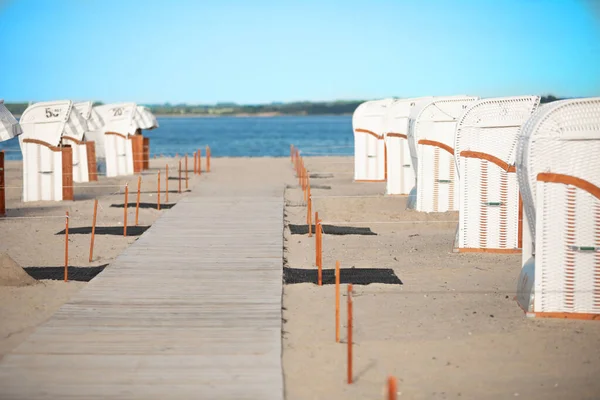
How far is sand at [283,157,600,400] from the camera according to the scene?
27.9 ft

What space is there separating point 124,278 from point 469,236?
20.3 feet

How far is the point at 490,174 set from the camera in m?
15.5

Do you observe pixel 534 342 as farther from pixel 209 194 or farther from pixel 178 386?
pixel 209 194

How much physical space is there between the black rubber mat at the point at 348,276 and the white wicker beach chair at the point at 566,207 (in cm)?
289

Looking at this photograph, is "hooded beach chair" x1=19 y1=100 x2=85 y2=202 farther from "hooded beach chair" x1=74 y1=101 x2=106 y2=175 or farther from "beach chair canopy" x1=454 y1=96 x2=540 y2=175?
"beach chair canopy" x1=454 y1=96 x2=540 y2=175

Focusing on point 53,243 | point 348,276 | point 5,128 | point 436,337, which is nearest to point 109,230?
point 53,243

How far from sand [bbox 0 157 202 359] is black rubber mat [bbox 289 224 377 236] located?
3.25 metres

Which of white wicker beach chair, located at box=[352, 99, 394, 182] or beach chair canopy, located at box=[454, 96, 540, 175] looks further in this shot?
white wicker beach chair, located at box=[352, 99, 394, 182]

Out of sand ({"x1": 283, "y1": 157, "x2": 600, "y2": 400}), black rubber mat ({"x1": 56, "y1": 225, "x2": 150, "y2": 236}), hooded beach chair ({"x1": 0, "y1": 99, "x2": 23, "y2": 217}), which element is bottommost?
sand ({"x1": 283, "y1": 157, "x2": 600, "y2": 400})

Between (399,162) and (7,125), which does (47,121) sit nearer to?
(7,125)

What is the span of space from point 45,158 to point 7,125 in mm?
4049

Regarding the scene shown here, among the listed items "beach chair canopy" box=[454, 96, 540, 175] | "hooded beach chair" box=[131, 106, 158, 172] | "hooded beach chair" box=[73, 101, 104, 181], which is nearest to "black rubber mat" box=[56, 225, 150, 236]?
"beach chair canopy" box=[454, 96, 540, 175]

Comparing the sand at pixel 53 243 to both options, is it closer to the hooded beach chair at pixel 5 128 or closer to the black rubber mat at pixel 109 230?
the black rubber mat at pixel 109 230

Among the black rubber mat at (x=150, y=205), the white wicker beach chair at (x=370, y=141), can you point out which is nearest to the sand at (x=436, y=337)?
the black rubber mat at (x=150, y=205)
